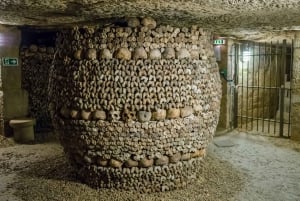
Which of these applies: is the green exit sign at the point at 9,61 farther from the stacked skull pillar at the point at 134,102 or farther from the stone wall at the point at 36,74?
the stacked skull pillar at the point at 134,102

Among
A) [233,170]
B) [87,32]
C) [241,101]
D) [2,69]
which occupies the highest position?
[87,32]

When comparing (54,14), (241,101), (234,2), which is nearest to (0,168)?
(54,14)

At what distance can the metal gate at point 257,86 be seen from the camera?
22.8 ft

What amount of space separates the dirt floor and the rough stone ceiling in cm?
202

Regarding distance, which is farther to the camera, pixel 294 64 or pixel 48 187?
pixel 294 64

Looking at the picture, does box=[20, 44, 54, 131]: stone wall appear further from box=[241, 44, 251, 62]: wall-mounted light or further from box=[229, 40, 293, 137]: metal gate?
box=[241, 44, 251, 62]: wall-mounted light

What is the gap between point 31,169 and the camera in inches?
177

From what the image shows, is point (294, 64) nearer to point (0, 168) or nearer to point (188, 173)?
point (188, 173)

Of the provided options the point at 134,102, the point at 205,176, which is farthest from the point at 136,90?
the point at 205,176

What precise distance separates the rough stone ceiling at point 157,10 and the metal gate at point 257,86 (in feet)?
10.9

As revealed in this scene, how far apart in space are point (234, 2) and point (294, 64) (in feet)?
13.5

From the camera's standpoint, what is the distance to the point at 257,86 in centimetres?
727

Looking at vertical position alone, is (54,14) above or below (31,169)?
above

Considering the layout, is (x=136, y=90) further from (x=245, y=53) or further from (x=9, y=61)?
(x=245, y=53)
